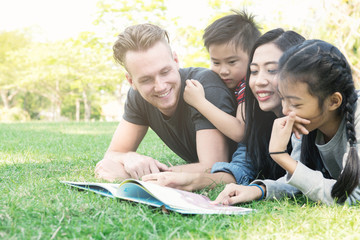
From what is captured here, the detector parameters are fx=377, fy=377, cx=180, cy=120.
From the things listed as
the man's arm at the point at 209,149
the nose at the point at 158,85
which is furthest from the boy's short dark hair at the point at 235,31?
the man's arm at the point at 209,149

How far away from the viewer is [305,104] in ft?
7.13

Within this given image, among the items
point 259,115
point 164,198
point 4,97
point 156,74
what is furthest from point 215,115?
point 4,97

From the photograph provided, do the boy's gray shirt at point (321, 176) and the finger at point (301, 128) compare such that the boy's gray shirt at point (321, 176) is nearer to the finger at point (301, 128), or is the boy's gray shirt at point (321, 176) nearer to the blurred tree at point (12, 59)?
the finger at point (301, 128)

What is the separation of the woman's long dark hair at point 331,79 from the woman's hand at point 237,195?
462 mm

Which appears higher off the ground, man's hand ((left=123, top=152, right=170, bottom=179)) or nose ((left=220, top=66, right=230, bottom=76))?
nose ((left=220, top=66, right=230, bottom=76))

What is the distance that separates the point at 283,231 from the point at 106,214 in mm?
860

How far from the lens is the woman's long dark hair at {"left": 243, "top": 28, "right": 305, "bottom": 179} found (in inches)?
116

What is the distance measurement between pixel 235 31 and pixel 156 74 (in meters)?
0.98

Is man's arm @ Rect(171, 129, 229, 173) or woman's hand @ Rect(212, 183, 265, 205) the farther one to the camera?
man's arm @ Rect(171, 129, 229, 173)

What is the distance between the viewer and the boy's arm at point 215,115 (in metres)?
3.04

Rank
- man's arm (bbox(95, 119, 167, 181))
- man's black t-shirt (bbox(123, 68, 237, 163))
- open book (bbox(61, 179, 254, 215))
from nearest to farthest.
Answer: open book (bbox(61, 179, 254, 215)), man's arm (bbox(95, 119, 167, 181)), man's black t-shirt (bbox(123, 68, 237, 163))

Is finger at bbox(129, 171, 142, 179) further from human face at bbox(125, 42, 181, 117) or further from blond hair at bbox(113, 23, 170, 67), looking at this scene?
blond hair at bbox(113, 23, 170, 67)

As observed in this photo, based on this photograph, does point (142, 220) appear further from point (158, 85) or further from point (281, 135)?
point (158, 85)

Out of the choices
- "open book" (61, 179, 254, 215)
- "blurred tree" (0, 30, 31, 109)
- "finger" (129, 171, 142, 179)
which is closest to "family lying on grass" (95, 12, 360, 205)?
"finger" (129, 171, 142, 179)
